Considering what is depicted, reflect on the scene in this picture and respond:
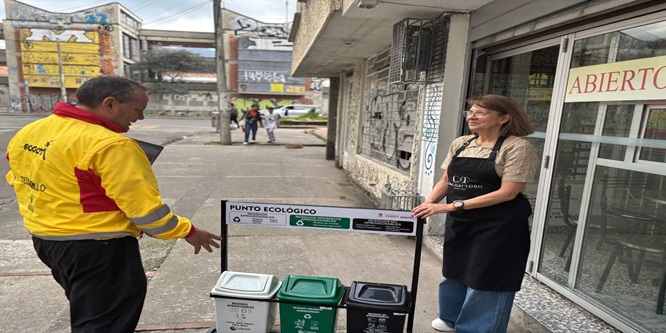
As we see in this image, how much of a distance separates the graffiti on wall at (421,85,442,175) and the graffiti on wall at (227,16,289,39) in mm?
39565

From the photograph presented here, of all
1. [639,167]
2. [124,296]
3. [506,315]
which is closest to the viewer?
[124,296]

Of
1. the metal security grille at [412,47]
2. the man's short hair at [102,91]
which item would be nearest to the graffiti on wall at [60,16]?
the metal security grille at [412,47]

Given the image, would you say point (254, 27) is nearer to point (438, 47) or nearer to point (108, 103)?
point (438, 47)

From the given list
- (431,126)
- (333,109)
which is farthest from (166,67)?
(431,126)

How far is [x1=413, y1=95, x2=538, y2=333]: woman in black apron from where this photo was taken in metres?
2.18

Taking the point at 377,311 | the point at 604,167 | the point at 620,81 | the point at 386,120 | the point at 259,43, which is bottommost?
the point at 377,311

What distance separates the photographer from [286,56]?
140 feet

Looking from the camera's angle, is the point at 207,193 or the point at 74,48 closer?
the point at 207,193

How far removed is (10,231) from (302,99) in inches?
1606

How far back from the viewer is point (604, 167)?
9.29 ft

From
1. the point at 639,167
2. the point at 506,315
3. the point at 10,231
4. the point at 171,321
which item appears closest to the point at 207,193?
the point at 10,231

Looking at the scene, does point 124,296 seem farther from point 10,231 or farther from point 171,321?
point 10,231

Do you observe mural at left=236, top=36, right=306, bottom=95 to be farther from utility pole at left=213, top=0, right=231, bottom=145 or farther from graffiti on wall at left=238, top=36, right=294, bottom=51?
utility pole at left=213, top=0, right=231, bottom=145

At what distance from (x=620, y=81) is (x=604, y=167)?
0.63m
